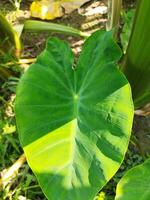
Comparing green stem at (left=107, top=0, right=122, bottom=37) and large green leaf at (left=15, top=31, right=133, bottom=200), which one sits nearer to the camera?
large green leaf at (left=15, top=31, right=133, bottom=200)

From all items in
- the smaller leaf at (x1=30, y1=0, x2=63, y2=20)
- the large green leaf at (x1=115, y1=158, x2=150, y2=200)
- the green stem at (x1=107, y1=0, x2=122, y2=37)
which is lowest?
the large green leaf at (x1=115, y1=158, x2=150, y2=200)

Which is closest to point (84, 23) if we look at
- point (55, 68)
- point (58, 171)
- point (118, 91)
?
point (55, 68)

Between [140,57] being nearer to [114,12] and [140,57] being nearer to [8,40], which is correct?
[114,12]

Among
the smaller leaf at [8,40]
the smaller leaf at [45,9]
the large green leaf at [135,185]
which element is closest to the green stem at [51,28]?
the smaller leaf at [8,40]

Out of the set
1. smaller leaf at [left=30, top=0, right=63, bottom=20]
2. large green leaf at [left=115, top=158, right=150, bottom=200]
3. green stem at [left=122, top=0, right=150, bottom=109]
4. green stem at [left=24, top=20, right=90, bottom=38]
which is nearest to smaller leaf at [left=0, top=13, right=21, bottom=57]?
green stem at [left=24, top=20, right=90, bottom=38]

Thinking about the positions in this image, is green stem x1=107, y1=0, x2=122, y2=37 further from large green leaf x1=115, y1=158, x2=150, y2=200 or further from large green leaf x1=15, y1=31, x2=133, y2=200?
large green leaf x1=115, y1=158, x2=150, y2=200

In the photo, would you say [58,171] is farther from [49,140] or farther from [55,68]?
[55,68]
